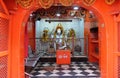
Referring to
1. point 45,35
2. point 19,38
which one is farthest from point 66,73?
point 45,35

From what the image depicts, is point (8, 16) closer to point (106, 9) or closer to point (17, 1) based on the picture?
point (17, 1)

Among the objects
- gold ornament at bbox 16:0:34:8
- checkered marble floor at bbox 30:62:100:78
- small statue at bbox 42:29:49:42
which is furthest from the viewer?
small statue at bbox 42:29:49:42

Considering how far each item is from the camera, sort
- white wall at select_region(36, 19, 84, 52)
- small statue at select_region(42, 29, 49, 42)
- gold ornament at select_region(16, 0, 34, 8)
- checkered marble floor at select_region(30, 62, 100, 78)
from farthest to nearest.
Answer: white wall at select_region(36, 19, 84, 52), small statue at select_region(42, 29, 49, 42), checkered marble floor at select_region(30, 62, 100, 78), gold ornament at select_region(16, 0, 34, 8)

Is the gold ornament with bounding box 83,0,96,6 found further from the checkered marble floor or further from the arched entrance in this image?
the checkered marble floor

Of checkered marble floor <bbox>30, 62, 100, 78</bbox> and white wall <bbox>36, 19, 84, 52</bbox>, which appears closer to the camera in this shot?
checkered marble floor <bbox>30, 62, 100, 78</bbox>

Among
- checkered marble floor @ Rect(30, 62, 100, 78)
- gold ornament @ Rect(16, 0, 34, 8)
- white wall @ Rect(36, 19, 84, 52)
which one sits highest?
white wall @ Rect(36, 19, 84, 52)

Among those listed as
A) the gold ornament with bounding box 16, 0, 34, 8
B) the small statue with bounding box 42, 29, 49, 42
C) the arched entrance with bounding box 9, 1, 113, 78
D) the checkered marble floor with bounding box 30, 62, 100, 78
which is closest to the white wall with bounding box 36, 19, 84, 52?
the small statue with bounding box 42, 29, 49, 42

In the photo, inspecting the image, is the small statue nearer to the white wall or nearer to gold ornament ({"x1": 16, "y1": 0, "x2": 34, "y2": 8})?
the white wall

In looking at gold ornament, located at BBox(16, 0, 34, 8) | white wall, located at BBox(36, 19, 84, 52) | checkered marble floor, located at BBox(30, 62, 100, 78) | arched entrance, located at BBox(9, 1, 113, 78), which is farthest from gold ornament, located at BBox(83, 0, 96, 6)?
white wall, located at BBox(36, 19, 84, 52)

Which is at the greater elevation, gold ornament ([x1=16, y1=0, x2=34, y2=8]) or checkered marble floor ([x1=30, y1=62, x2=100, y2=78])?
gold ornament ([x1=16, y1=0, x2=34, y2=8])

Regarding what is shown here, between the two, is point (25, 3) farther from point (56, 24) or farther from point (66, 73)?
point (56, 24)

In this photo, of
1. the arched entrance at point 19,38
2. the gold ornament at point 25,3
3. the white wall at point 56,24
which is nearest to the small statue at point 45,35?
the white wall at point 56,24

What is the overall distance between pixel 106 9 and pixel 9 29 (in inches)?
85.6

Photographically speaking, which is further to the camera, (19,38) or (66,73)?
(66,73)
